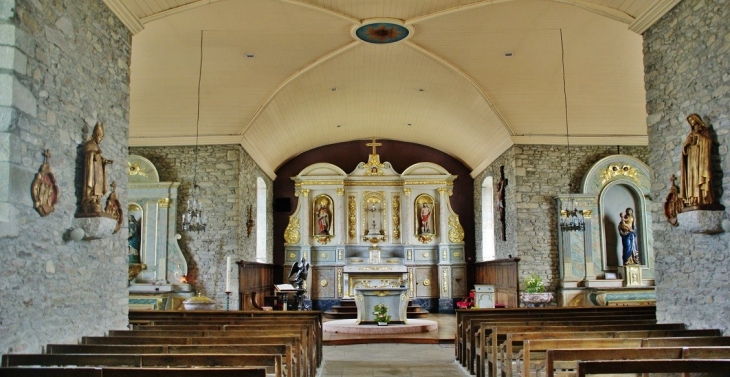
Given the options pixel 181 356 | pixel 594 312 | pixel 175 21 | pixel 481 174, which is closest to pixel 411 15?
pixel 175 21


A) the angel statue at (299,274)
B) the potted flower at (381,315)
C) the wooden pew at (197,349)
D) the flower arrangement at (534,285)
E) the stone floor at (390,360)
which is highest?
the angel statue at (299,274)

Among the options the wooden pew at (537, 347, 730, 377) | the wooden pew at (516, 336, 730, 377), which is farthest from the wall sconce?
the wooden pew at (537, 347, 730, 377)

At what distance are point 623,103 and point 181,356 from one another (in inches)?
449

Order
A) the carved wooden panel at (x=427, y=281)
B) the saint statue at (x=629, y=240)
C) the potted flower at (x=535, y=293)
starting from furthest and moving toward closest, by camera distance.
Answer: the carved wooden panel at (x=427, y=281), the saint statue at (x=629, y=240), the potted flower at (x=535, y=293)

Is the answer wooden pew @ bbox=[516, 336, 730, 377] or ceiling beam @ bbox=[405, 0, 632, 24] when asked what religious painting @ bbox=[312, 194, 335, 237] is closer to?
ceiling beam @ bbox=[405, 0, 632, 24]

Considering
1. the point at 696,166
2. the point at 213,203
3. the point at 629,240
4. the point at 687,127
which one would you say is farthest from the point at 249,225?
the point at 696,166

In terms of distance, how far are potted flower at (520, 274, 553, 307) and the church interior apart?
0.24 feet

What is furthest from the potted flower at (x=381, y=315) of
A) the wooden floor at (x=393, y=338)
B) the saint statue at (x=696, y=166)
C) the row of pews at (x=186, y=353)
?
the saint statue at (x=696, y=166)

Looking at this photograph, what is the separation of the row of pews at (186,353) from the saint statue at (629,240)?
28.6 ft

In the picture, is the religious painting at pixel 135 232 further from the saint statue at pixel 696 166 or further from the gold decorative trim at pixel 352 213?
the saint statue at pixel 696 166

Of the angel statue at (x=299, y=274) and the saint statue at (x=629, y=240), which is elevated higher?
the saint statue at (x=629, y=240)

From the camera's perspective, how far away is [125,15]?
806cm

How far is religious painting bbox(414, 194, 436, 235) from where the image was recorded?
19469 millimetres

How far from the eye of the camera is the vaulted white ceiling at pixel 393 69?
993 cm
